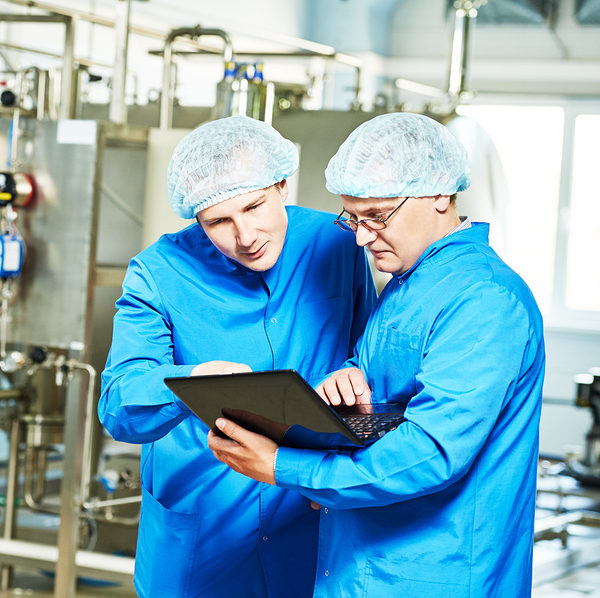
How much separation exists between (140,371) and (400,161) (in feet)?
1.60

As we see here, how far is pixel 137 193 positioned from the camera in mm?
3209

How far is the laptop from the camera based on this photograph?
0.99m

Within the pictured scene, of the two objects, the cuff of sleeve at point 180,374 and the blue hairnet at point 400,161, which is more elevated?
the blue hairnet at point 400,161

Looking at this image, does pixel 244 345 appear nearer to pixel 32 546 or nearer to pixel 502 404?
pixel 502 404

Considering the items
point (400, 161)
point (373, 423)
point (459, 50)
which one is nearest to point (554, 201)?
point (459, 50)

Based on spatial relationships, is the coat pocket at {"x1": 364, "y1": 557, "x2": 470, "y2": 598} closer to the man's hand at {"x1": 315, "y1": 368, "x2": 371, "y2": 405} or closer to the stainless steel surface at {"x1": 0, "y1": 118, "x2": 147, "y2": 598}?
the man's hand at {"x1": 315, "y1": 368, "x2": 371, "y2": 405}

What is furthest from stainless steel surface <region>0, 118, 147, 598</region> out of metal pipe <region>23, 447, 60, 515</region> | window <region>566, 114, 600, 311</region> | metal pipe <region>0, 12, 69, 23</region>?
window <region>566, 114, 600, 311</region>

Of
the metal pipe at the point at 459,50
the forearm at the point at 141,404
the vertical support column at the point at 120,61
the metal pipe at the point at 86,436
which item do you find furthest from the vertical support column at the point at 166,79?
the forearm at the point at 141,404

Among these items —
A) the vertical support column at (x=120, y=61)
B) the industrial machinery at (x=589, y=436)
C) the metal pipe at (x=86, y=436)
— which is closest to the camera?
the metal pipe at (x=86, y=436)

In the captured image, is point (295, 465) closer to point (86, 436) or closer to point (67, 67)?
point (86, 436)

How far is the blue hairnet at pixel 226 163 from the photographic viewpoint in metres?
1.34

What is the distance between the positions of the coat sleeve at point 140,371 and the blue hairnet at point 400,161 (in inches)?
14.1

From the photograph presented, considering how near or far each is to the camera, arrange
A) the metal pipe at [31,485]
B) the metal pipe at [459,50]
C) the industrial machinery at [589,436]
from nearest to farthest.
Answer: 1. the metal pipe at [31,485]
2. the metal pipe at [459,50]
3. the industrial machinery at [589,436]

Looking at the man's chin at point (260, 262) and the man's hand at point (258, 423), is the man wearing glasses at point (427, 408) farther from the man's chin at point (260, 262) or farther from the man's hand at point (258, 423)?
the man's chin at point (260, 262)
